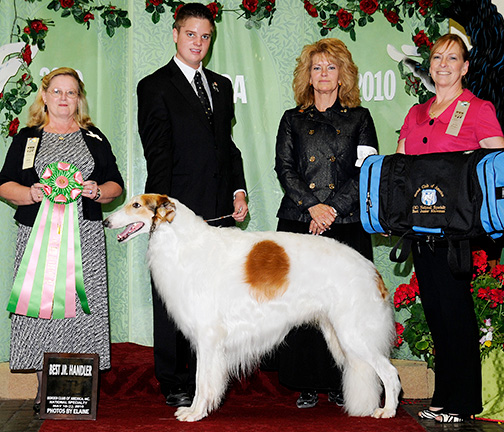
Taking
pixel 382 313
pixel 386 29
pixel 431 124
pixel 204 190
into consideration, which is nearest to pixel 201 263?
pixel 204 190

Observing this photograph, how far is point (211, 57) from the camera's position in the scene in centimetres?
516

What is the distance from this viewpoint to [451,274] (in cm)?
370

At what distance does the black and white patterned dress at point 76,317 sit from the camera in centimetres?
397

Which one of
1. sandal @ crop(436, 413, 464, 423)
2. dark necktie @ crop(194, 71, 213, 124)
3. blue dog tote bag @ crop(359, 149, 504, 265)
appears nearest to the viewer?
blue dog tote bag @ crop(359, 149, 504, 265)

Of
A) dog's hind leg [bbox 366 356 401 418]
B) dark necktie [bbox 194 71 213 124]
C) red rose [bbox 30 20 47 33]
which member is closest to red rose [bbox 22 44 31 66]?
red rose [bbox 30 20 47 33]

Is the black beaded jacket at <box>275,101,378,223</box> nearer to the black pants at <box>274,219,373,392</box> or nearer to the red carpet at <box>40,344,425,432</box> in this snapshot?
the black pants at <box>274,219,373,392</box>

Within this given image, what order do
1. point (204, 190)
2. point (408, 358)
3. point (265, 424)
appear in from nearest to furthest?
point (265, 424) < point (204, 190) < point (408, 358)

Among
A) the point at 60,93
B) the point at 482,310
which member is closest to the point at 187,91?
the point at 60,93

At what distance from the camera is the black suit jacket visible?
403 cm

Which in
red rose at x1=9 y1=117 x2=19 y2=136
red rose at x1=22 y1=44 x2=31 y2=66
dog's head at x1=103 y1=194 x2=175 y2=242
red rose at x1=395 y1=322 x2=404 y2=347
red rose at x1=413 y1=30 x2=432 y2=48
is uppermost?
red rose at x1=413 y1=30 x2=432 y2=48

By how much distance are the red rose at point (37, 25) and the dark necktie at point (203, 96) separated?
1.54 metres

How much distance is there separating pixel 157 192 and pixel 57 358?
114 centimetres

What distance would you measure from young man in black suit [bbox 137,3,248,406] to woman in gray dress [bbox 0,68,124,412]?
1.12ft

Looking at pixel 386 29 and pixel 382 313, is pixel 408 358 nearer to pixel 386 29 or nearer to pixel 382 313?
pixel 382 313
